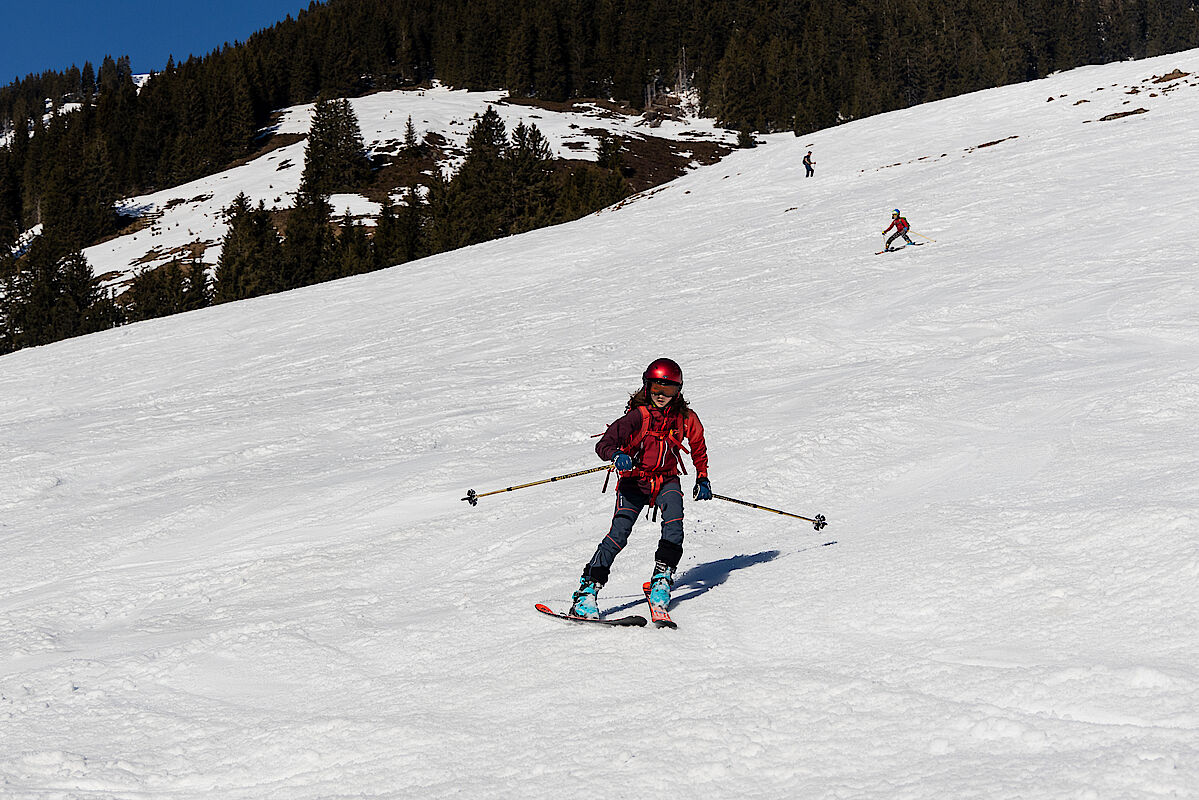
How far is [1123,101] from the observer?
36031 millimetres

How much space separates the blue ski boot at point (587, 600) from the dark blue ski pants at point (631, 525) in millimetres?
41

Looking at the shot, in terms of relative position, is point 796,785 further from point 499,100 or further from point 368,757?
point 499,100

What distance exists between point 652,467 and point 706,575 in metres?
1.20

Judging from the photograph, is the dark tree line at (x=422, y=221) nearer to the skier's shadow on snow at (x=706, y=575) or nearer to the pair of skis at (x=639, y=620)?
the skier's shadow on snow at (x=706, y=575)

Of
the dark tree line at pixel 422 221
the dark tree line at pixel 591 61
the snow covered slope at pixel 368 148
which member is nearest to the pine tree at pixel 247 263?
the dark tree line at pixel 422 221

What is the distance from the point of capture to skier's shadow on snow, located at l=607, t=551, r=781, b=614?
607 cm

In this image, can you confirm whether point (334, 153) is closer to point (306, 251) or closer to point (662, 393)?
point (306, 251)

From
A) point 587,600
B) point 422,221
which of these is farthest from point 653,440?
point 422,221

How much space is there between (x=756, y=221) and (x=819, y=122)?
6521 cm

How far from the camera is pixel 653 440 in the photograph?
5.70 meters

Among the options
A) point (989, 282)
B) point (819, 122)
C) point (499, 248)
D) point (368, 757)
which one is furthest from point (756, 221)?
point (819, 122)

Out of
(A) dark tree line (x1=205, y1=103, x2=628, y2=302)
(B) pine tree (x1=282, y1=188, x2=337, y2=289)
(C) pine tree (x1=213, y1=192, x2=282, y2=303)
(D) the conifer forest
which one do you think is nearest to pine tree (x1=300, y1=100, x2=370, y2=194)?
(D) the conifer forest

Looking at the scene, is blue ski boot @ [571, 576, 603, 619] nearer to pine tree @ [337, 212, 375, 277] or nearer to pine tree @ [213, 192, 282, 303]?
pine tree @ [337, 212, 375, 277]

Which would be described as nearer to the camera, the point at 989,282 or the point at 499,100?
the point at 989,282
